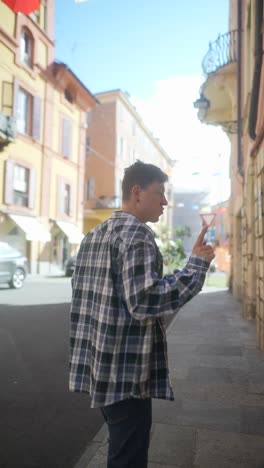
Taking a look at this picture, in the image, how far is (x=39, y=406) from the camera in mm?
3588

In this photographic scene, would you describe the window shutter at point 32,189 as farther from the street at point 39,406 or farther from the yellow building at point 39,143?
the street at point 39,406

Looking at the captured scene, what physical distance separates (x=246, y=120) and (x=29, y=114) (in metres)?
17.1

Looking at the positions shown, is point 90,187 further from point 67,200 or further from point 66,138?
point 66,138

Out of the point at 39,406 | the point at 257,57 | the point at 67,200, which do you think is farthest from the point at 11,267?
the point at 67,200

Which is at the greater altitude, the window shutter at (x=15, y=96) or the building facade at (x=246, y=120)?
the window shutter at (x=15, y=96)

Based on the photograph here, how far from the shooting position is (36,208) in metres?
23.0

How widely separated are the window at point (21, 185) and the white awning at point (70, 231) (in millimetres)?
3190

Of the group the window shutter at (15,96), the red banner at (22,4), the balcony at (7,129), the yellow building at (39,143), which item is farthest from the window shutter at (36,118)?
the red banner at (22,4)

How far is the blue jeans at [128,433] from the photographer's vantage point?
5.35 feet

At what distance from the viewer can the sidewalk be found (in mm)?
2662

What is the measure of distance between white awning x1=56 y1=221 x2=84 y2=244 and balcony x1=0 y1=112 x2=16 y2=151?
715 centimetres

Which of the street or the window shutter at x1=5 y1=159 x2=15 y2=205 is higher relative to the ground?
the window shutter at x1=5 y1=159 x2=15 y2=205

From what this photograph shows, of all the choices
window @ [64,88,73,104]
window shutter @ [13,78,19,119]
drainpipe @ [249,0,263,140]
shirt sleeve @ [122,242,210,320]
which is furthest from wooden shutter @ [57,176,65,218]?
shirt sleeve @ [122,242,210,320]

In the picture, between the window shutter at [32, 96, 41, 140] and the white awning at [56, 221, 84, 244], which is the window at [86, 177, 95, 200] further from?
the window shutter at [32, 96, 41, 140]
